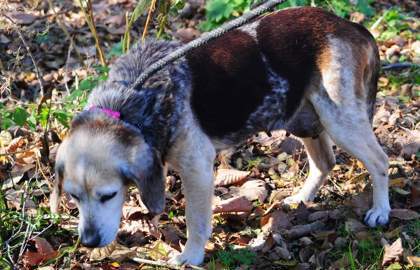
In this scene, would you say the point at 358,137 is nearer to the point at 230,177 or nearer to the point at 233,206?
the point at 233,206

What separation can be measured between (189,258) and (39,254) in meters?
0.95

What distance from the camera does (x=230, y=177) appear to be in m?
5.12

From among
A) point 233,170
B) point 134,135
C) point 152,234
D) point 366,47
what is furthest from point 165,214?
point 366,47

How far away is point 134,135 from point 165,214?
121 centimetres

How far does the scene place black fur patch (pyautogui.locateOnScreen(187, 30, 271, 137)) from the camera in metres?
4.11

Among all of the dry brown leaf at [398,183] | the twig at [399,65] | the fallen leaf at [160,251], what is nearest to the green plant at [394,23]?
the twig at [399,65]

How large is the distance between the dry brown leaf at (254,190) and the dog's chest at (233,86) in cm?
72

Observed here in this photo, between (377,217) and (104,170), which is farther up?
(104,170)

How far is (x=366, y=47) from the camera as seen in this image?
4.42 meters

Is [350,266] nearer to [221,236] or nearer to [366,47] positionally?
[221,236]

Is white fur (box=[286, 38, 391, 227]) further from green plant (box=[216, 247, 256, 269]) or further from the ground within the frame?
green plant (box=[216, 247, 256, 269])

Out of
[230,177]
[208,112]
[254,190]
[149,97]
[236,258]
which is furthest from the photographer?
[230,177]

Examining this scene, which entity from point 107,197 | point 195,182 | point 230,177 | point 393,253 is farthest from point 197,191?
point 393,253

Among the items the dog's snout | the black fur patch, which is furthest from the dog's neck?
the dog's snout
